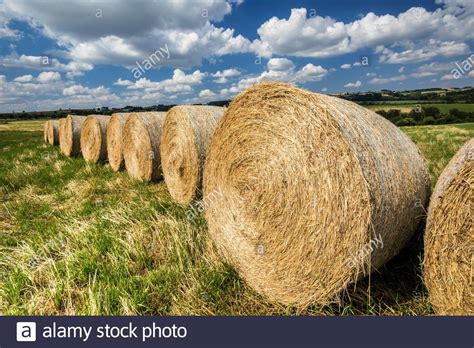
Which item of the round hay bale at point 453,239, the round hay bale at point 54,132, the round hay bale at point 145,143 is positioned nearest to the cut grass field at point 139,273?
the round hay bale at point 453,239

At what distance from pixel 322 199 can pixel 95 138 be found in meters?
12.1

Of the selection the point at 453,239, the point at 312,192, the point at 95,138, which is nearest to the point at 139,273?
the point at 312,192

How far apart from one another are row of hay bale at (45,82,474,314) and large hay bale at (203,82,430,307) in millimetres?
12

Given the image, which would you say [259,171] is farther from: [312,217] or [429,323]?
[429,323]

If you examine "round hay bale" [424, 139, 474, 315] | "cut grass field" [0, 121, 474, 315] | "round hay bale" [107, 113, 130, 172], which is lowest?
"cut grass field" [0, 121, 474, 315]

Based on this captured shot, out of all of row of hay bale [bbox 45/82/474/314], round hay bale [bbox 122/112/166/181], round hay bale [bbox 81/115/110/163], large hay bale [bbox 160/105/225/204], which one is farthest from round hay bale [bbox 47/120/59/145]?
row of hay bale [bbox 45/82/474/314]

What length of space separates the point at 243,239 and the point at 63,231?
3239mm

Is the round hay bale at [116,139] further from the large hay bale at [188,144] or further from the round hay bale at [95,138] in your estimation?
the large hay bale at [188,144]

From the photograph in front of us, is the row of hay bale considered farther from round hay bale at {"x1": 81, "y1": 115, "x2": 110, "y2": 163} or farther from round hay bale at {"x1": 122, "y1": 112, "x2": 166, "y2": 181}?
round hay bale at {"x1": 81, "y1": 115, "x2": 110, "y2": 163}

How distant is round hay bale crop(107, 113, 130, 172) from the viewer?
11703mm

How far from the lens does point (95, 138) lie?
14.0 metres

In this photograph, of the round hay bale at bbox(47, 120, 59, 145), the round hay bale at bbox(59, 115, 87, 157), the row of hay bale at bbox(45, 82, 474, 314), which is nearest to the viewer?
the row of hay bale at bbox(45, 82, 474, 314)

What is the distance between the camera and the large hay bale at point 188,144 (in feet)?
23.6

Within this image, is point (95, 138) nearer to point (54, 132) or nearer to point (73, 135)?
point (73, 135)
